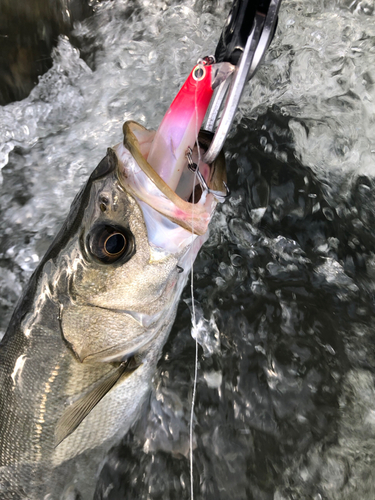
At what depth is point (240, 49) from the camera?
1.06m

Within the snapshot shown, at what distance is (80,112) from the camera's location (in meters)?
2.44

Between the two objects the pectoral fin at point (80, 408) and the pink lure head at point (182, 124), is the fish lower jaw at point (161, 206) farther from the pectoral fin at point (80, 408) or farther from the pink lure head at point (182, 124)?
the pectoral fin at point (80, 408)

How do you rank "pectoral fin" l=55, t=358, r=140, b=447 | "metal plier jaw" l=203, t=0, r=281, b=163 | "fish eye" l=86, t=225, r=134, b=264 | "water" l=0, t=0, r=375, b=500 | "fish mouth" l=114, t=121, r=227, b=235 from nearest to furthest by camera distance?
"metal plier jaw" l=203, t=0, r=281, b=163 < "fish mouth" l=114, t=121, r=227, b=235 < "fish eye" l=86, t=225, r=134, b=264 < "pectoral fin" l=55, t=358, r=140, b=447 < "water" l=0, t=0, r=375, b=500

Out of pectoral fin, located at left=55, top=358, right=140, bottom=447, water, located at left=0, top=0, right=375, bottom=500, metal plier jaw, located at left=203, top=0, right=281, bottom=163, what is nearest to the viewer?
metal plier jaw, located at left=203, top=0, right=281, bottom=163

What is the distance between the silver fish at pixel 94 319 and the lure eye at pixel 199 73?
174mm

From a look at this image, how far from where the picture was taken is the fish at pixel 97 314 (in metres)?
1.18

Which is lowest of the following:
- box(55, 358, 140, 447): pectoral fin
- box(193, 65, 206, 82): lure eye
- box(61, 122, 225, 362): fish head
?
box(55, 358, 140, 447): pectoral fin

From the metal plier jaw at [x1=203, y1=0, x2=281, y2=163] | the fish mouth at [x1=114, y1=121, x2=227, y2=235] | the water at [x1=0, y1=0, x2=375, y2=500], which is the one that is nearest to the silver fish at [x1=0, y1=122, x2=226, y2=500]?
the fish mouth at [x1=114, y1=121, x2=227, y2=235]

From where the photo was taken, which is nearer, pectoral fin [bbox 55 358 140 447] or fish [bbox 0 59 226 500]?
fish [bbox 0 59 226 500]

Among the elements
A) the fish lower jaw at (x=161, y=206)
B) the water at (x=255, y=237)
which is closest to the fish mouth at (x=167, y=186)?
the fish lower jaw at (x=161, y=206)

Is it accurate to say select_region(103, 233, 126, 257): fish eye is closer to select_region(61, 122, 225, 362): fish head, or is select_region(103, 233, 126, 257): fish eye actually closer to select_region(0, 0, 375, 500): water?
select_region(61, 122, 225, 362): fish head

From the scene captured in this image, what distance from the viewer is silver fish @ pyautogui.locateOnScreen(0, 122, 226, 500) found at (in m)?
1.21

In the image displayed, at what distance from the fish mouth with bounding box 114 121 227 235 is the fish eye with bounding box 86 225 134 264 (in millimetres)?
145

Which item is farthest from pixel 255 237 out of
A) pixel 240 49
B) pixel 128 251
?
pixel 240 49
